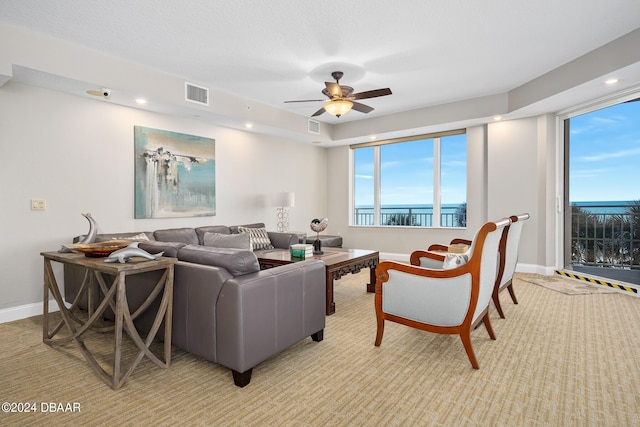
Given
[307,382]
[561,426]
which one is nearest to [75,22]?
[307,382]

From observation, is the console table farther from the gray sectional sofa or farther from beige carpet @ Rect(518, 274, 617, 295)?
beige carpet @ Rect(518, 274, 617, 295)

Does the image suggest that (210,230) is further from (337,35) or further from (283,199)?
(337,35)

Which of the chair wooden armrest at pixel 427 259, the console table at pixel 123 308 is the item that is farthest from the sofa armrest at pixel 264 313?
the chair wooden armrest at pixel 427 259

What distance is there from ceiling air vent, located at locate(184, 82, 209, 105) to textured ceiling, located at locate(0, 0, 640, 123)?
0.35ft

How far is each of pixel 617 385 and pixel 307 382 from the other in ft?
6.25

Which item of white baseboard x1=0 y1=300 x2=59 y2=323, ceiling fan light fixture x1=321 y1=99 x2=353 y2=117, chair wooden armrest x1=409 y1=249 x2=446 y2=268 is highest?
ceiling fan light fixture x1=321 y1=99 x2=353 y2=117

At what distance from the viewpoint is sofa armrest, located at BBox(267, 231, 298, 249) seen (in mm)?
5312

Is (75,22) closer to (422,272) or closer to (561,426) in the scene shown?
(422,272)

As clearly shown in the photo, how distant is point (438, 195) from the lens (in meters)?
6.31

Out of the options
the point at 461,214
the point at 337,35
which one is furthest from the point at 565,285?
the point at 337,35

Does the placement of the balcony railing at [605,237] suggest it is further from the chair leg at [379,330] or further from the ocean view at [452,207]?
the chair leg at [379,330]

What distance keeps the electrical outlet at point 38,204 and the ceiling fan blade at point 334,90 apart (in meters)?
3.29

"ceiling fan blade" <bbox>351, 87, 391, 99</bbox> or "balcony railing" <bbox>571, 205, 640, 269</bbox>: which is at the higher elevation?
"ceiling fan blade" <bbox>351, 87, 391, 99</bbox>

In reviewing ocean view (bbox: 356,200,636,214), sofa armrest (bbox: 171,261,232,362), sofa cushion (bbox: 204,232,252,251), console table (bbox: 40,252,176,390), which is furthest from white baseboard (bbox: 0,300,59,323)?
ocean view (bbox: 356,200,636,214)
